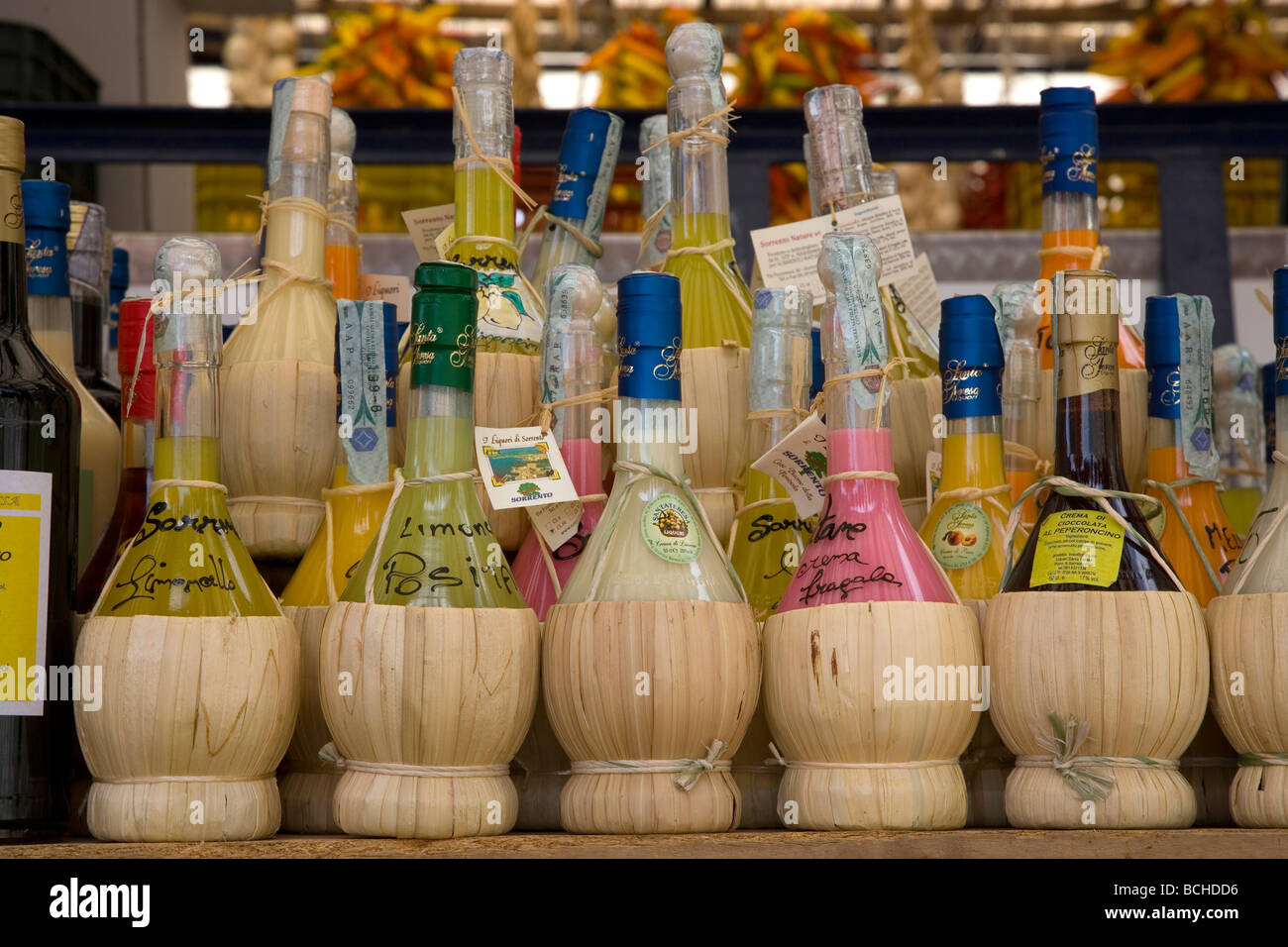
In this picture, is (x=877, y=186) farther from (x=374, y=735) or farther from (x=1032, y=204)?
(x=1032, y=204)

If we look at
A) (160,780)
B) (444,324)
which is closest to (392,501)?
(444,324)

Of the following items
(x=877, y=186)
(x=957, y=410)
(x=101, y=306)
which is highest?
(x=877, y=186)

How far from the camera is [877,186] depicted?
5.08 feet

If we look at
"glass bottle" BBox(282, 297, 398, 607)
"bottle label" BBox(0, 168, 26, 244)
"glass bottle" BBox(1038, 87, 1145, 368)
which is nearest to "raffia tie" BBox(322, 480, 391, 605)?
"glass bottle" BBox(282, 297, 398, 607)

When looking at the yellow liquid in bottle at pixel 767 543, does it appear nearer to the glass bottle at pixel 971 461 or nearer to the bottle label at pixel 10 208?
the glass bottle at pixel 971 461

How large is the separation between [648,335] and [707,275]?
0.92 feet

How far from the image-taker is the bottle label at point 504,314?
1.23 metres

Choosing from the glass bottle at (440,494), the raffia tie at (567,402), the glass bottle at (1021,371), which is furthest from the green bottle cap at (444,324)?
the glass bottle at (1021,371)

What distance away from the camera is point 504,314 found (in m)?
1.24

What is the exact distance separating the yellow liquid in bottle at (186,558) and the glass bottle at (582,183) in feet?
1.35

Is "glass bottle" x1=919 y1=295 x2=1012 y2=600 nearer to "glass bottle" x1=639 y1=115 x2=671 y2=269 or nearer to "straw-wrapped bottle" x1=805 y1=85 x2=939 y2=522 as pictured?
"straw-wrapped bottle" x1=805 y1=85 x2=939 y2=522

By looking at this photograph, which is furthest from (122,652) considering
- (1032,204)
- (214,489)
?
(1032,204)
